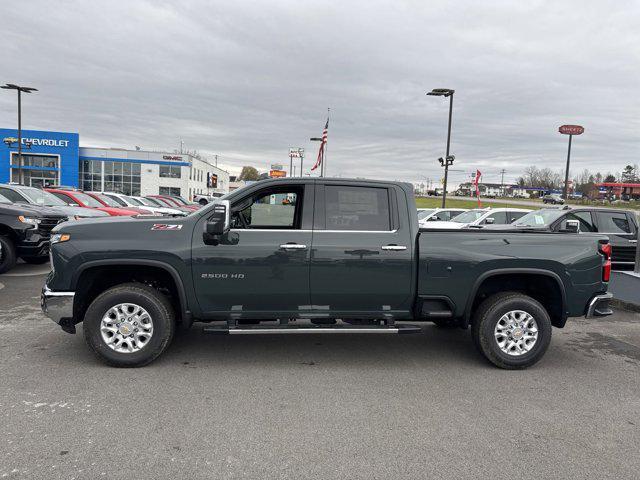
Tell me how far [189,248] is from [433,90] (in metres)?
20.2

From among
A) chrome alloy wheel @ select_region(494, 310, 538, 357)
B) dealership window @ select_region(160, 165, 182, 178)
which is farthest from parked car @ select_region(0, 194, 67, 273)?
dealership window @ select_region(160, 165, 182, 178)

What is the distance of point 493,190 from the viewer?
5955 inches

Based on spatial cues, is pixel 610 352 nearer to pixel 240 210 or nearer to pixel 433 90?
pixel 240 210

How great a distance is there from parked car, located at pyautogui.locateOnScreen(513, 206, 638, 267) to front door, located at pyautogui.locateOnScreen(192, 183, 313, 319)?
7486 mm

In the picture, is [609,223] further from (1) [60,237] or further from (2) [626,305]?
(1) [60,237]

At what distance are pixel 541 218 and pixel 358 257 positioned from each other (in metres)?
7.77

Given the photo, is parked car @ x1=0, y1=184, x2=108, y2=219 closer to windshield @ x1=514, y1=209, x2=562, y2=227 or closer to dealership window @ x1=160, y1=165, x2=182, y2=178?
windshield @ x1=514, y1=209, x2=562, y2=227

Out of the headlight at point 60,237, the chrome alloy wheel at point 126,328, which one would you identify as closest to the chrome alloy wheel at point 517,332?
the chrome alloy wheel at point 126,328

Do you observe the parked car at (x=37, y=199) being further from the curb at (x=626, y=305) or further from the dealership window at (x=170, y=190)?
the dealership window at (x=170, y=190)

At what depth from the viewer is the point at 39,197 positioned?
11.9 meters

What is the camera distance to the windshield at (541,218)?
34.6 ft

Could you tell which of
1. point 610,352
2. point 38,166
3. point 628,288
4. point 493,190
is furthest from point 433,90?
point 493,190

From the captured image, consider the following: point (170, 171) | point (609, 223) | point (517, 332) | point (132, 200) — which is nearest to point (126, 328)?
point (517, 332)

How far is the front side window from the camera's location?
500cm
